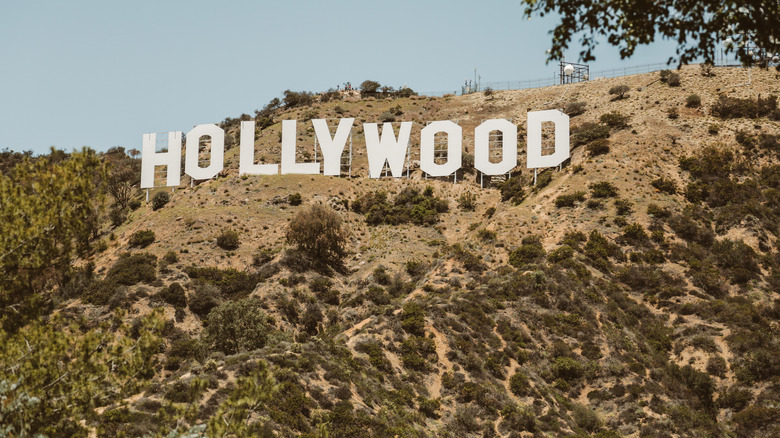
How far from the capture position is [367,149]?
73500mm

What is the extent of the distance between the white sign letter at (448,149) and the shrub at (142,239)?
28.2 m

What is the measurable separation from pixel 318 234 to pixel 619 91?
46952 millimetres

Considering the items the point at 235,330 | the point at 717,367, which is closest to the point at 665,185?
the point at 717,367

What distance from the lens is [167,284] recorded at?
5369 cm

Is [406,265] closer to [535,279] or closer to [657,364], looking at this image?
[535,279]

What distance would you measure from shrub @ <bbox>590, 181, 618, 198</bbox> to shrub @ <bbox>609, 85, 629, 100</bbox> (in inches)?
1127

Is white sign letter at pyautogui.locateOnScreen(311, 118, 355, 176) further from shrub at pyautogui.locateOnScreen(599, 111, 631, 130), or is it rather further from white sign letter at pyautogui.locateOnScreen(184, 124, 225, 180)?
shrub at pyautogui.locateOnScreen(599, 111, 631, 130)

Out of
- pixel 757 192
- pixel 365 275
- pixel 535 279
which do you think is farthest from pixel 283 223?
pixel 757 192

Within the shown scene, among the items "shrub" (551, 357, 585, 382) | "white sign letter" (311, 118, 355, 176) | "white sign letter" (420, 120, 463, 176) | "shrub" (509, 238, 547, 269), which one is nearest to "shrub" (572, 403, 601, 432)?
"shrub" (551, 357, 585, 382)

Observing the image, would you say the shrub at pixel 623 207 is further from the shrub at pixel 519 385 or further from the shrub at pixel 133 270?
the shrub at pixel 133 270

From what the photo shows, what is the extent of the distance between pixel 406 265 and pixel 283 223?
1413 cm

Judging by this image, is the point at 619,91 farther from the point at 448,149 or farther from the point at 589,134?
the point at 448,149

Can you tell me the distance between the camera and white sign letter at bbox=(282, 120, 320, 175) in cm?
7294

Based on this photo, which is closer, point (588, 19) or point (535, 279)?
point (588, 19)
